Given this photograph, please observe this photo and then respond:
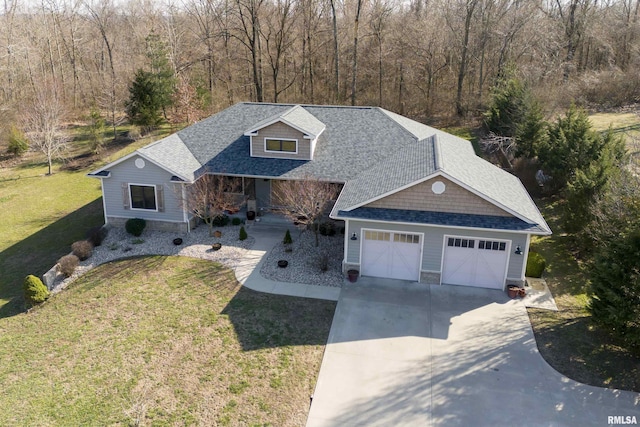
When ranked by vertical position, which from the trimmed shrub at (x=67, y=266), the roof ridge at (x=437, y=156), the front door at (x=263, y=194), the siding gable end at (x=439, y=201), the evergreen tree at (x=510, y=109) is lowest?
the trimmed shrub at (x=67, y=266)

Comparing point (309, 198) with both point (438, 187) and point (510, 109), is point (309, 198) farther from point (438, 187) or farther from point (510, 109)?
point (510, 109)

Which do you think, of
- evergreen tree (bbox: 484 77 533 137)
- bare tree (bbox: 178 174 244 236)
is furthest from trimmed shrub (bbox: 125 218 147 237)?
evergreen tree (bbox: 484 77 533 137)

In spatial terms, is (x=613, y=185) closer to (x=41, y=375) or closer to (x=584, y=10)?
(x=41, y=375)

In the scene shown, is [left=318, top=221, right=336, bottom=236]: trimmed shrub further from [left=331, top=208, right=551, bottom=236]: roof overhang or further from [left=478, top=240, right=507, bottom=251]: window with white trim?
[left=478, top=240, right=507, bottom=251]: window with white trim

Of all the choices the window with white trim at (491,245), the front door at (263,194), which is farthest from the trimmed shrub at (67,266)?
the window with white trim at (491,245)

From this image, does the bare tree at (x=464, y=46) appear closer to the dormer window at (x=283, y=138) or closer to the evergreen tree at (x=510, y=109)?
the evergreen tree at (x=510, y=109)

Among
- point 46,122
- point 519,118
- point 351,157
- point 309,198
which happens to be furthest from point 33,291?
point 519,118
